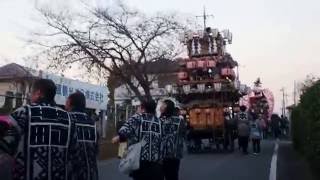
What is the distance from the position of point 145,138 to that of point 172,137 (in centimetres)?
128

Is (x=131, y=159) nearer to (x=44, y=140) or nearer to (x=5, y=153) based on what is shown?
(x=44, y=140)

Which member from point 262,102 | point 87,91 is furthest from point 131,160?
point 262,102

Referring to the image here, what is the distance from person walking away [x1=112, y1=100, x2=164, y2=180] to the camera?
8.15 metres

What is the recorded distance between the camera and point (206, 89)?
24.7 m

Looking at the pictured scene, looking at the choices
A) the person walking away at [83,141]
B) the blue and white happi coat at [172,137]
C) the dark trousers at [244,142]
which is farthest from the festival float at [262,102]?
the person walking away at [83,141]

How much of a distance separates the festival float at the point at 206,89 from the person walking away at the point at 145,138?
15.4 metres

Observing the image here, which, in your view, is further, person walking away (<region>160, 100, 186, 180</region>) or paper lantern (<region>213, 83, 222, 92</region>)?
paper lantern (<region>213, 83, 222, 92</region>)

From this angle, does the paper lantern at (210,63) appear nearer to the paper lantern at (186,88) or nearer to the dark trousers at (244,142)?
the paper lantern at (186,88)

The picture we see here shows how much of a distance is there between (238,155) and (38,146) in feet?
57.4

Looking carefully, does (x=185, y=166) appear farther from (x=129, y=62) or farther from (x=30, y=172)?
(x=129, y=62)

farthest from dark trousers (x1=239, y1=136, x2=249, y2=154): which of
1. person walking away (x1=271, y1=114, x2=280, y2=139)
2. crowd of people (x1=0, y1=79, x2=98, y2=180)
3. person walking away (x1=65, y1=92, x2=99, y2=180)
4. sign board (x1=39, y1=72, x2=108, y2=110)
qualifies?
crowd of people (x1=0, y1=79, x2=98, y2=180)

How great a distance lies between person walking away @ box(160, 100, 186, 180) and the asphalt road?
16.4ft

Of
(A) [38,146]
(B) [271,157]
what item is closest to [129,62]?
(B) [271,157]

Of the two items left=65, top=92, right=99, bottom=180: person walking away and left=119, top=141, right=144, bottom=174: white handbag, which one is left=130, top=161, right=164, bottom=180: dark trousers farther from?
left=65, top=92, right=99, bottom=180: person walking away
